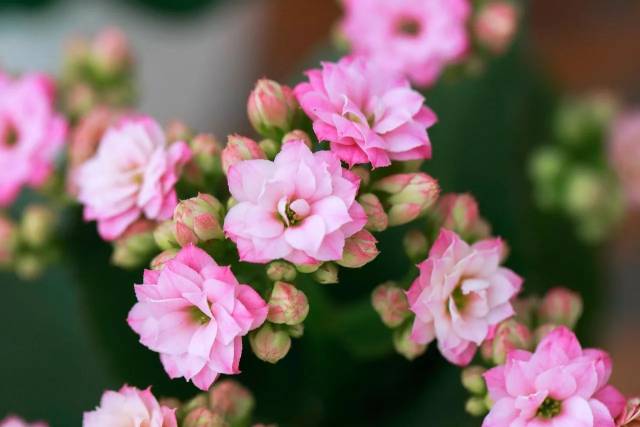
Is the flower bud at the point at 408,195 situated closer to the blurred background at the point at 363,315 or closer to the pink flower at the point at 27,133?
the blurred background at the point at 363,315

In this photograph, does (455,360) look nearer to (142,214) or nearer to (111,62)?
(142,214)

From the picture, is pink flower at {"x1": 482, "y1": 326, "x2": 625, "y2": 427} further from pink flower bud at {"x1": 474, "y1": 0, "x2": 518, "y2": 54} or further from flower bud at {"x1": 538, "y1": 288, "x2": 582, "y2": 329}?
pink flower bud at {"x1": 474, "y1": 0, "x2": 518, "y2": 54}

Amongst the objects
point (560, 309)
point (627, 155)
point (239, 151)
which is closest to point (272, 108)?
point (239, 151)

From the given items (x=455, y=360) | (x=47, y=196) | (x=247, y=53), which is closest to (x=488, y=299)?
(x=455, y=360)

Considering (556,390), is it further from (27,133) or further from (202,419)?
(27,133)

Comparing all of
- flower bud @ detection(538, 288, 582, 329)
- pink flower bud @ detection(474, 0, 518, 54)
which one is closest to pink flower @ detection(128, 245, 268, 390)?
flower bud @ detection(538, 288, 582, 329)

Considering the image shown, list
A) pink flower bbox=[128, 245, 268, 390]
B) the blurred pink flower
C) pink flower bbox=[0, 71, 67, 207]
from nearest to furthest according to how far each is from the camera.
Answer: pink flower bbox=[128, 245, 268, 390] < pink flower bbox=[0, 71, 67, 207] < the blurred pink flower

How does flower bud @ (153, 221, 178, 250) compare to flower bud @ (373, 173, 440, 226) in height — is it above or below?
below

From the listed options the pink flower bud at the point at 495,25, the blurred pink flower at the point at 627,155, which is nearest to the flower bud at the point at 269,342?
the pink flower bud at the point at 495,25
